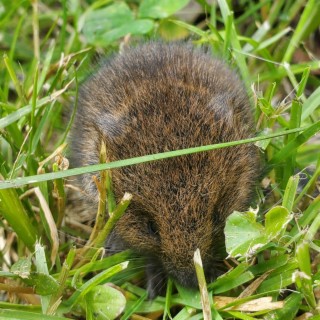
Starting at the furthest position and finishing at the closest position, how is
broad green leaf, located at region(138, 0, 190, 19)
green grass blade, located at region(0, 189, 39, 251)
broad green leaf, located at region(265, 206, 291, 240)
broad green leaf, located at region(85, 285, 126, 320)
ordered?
broad green leaf, located at region(138, 0, 190, 19) → green grass blade, located at region(0, 189, 39, 251) → broad green leaf, located at region(85, 285, 126, 320) → broad green leaf, located at region(265, 206, 291, 240)

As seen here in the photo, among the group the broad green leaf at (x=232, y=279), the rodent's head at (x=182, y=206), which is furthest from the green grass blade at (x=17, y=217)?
the broad green leaf at (x=232, y=279)

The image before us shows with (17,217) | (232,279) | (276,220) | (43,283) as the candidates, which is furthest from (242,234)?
(17,217)

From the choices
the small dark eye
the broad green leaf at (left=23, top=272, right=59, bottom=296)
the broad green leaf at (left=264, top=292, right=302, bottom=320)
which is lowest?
the broad green leaf at (left=264, top=292, right=302, bottom=320)

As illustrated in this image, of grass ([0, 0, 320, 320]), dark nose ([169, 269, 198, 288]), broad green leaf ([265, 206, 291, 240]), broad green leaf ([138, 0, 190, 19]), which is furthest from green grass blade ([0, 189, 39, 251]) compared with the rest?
broad green leaf ([138, 0, 190, 19])

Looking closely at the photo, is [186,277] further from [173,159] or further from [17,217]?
[17,217]

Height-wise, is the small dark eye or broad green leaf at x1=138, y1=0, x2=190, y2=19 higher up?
broad green leaf at x1=138, y1=0, x2=190, y2=19

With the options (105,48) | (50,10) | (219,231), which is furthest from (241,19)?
(219,231)

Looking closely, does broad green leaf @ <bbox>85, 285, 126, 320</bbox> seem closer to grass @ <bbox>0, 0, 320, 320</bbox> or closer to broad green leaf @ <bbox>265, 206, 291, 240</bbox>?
grass @ <bbox>0, 0, 320, 320</bbox>

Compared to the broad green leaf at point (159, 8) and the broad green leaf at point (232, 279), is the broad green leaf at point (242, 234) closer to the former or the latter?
the broad green leaf at point (232, 279)
